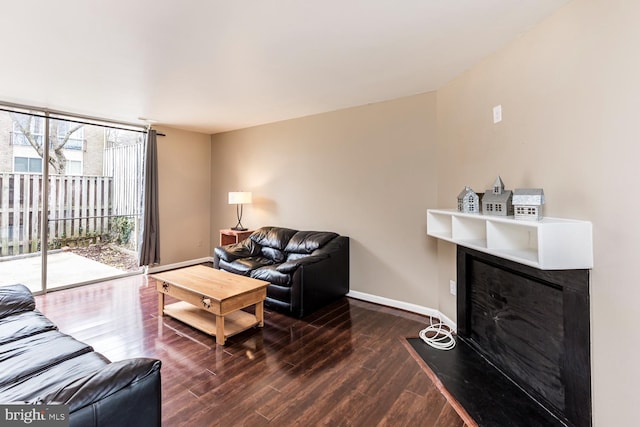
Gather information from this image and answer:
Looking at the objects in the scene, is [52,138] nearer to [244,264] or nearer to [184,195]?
[184,195]

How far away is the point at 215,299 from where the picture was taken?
2590mm

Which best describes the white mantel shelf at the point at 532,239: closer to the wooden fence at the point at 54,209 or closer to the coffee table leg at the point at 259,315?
the coffee table leg at the point at 259,315

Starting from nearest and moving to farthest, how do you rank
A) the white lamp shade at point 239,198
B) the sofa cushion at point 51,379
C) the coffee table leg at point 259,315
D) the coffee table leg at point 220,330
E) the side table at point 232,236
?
the sofa cushion at point 51,379
the coffee table leg at point 220,330
the coffee table leg at point 259,315
the white lamp shade at point 239,198
the side table at point 232,236

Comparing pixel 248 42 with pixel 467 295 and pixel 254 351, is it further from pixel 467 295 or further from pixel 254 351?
pixel 467 295

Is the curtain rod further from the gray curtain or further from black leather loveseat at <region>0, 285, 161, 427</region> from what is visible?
black leather loveseat at <region>0, 285, 161, 427</region>

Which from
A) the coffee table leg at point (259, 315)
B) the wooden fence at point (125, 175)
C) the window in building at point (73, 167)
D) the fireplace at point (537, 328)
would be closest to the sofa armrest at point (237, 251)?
the coffee table leg at point (259, 315)

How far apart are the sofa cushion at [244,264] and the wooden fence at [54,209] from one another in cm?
227

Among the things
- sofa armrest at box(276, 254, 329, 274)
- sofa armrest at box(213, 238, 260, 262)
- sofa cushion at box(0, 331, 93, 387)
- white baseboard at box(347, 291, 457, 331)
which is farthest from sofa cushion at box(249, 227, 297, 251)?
sofa cushion at box(0, 331, 93, 387)

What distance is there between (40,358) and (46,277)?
330 centimetres

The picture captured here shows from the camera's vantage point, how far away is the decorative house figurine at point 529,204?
1.76 meters

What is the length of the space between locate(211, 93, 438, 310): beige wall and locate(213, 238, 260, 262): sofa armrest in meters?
0.64

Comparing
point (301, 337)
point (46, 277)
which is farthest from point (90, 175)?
point (301, 337)

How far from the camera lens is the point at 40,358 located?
1.56 m

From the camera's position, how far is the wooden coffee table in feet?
8.73
